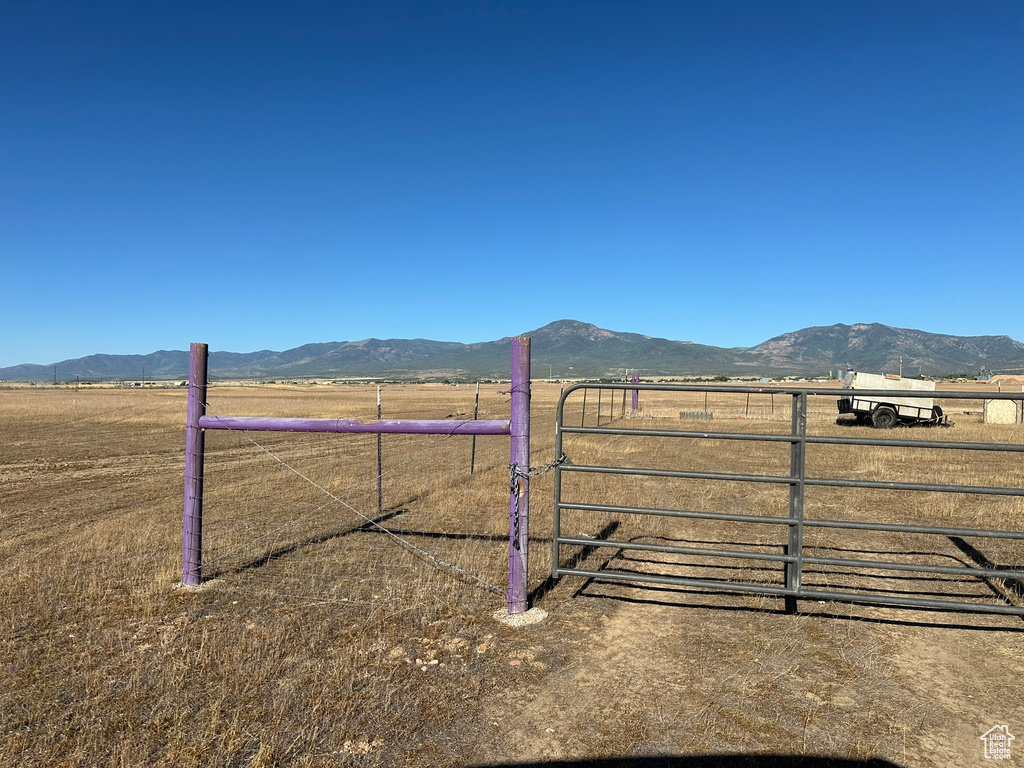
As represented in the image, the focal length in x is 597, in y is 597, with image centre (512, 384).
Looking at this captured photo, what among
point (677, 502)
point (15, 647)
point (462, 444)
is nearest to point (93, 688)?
point (15, 647)

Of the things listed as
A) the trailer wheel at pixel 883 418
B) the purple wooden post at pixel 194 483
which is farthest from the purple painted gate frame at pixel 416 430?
the trailer wheel at pixel 883 418

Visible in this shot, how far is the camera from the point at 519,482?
5.06 metres

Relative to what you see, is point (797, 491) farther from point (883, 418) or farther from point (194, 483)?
point (883, 418)

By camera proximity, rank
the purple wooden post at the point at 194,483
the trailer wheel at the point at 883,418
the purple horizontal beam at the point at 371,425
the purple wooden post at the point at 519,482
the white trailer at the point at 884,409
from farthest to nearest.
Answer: the white trailer at the point at 884,409 < the trailer wheel at the point at 883,418 < the purple wooden post at the point at 194,483 < the purple horizontal beam at the point at 371,425 < the purple wooden post at the point at 519,482

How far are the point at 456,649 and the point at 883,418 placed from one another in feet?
89.2

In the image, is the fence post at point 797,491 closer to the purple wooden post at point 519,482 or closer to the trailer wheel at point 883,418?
the purple wooden post at point 519,482

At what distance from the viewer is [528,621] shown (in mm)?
4984

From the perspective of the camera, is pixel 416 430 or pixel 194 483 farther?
pixel 194 483

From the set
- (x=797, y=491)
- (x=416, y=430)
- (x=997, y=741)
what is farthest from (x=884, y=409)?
(x=416, y=430)

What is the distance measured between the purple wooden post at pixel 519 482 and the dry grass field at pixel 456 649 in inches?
14.0

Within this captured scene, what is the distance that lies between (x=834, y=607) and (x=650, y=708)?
2742 mm

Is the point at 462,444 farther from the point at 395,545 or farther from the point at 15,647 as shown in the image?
the point at 15,647

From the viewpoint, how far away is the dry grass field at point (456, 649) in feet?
10.9

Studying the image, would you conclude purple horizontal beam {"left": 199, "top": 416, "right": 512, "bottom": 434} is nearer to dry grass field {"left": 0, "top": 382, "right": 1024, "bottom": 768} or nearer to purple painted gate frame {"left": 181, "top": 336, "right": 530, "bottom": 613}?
purple painted gate frame {"left": 181, "top": 336, "right": 530, "bottom": 613}
